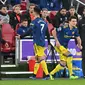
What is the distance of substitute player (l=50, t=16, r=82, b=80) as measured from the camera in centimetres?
1448

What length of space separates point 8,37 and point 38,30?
161 cm

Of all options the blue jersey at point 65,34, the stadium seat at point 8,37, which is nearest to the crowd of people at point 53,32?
the blue jersey at point 65,34

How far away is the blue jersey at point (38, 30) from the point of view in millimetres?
14023

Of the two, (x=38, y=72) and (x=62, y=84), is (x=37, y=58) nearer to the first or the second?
(x=38, y=72)

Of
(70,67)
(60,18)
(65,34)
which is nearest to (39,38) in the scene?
(65,34)

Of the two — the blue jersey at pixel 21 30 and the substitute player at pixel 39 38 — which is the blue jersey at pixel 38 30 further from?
the blue jersey at pixel 21 30

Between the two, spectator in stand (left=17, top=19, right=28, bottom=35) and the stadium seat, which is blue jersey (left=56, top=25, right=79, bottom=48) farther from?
the stadium seat

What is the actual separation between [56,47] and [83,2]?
18.6 feet

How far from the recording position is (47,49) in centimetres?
1529

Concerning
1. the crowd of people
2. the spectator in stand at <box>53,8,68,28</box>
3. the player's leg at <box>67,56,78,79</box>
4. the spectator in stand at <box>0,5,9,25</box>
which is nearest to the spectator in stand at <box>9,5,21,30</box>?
the crowd of people

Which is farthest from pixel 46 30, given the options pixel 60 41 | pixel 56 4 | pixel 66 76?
pixel 56 4

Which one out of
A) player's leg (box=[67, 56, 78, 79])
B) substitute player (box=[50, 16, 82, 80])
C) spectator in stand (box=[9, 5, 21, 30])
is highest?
spectator in stand (box=[9, 5, 21, 30])

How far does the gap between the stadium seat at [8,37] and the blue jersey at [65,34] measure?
59.8 inches

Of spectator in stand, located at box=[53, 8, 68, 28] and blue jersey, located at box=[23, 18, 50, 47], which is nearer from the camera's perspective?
blue jersey, located at box=[23, 18, 50, 47]
